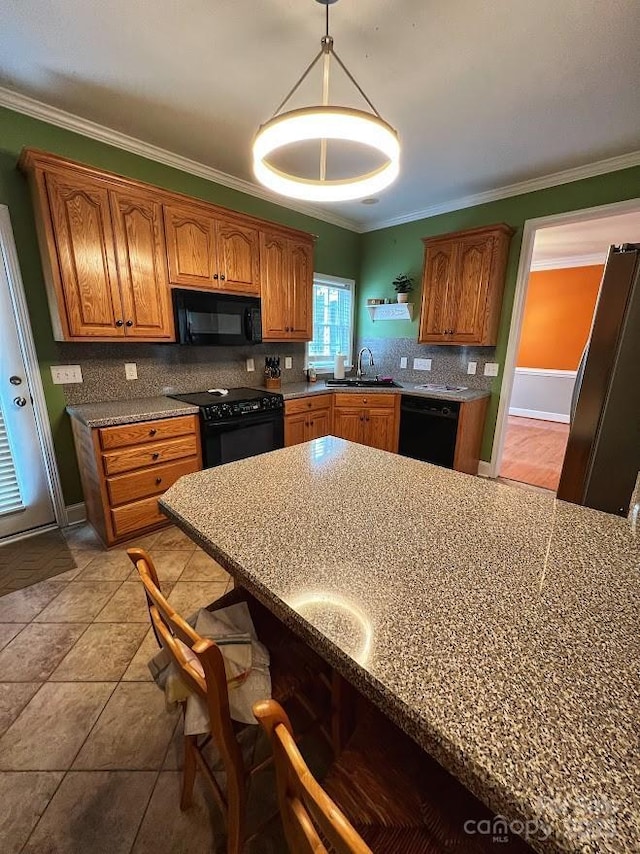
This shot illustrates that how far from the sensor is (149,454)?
2355 millimetres

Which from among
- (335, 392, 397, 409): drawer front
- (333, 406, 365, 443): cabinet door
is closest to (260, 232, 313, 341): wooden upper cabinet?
(335, 392, 397, 409): drawer front

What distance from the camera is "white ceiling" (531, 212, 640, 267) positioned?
151 inches

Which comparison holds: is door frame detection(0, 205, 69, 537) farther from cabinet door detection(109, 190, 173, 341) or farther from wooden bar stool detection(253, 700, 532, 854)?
wooden bar stool detection(253, 700, 532, 854)

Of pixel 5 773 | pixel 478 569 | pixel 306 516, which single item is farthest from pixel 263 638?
pixel 5 773

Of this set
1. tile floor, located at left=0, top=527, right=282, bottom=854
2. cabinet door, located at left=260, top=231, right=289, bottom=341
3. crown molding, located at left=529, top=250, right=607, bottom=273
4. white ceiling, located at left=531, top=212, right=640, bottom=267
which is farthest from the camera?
crown molding, located at left=529, top=250, right=607, bottom=273

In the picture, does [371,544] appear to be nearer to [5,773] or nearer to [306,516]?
[306,516]

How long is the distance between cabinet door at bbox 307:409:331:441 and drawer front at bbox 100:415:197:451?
116 centimetres

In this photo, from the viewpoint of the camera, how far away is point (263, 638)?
3.51 ft

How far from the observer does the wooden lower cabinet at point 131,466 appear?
2.20 metres

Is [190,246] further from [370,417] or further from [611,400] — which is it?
[611,400]

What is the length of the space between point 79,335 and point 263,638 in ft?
7.07

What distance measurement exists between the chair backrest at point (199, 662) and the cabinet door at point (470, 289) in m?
3.31

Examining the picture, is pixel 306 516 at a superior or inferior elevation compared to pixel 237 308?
inferior

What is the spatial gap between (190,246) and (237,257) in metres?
0.39
